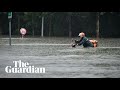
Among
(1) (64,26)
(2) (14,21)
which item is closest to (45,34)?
(1) (64,26)

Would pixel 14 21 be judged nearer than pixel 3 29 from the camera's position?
Yes

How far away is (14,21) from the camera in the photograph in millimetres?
29250

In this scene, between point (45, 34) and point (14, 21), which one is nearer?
point (14, 21)
